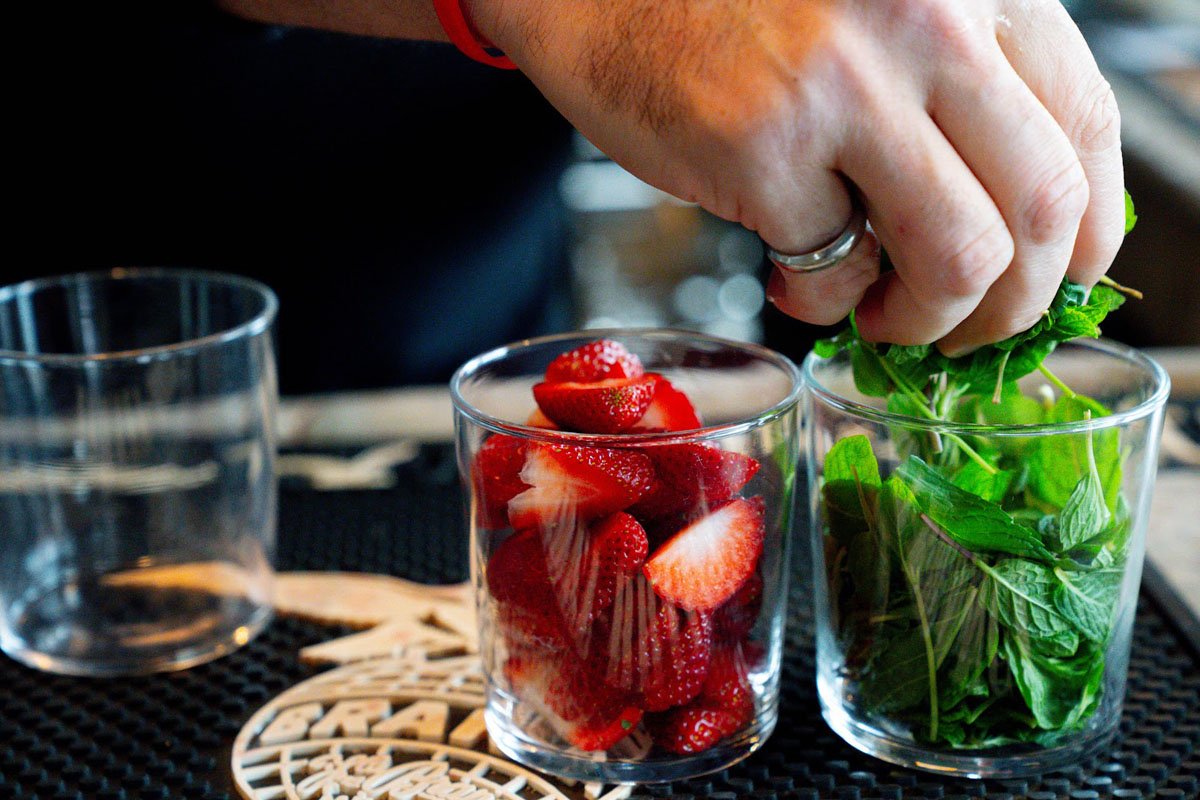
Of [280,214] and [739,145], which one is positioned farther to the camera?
[280,214]

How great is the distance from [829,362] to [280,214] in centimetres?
64

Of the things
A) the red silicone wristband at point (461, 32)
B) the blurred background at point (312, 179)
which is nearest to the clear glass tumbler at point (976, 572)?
the red silicone wristband at point (461, 32)

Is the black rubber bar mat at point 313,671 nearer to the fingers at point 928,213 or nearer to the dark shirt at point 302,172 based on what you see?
the fingers at point 928,213

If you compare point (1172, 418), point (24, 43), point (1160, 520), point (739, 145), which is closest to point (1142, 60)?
point (1172, 418)

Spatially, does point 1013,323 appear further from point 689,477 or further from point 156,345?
point 156,345

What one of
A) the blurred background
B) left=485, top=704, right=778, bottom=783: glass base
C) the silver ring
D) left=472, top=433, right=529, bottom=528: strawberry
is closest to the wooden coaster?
left=485, top=704, right=778, bottom=783: glass base

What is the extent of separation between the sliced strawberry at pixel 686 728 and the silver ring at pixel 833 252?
0.19 metres

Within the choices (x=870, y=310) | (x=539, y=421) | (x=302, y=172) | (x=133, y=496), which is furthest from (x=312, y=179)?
(x=870, y=310)

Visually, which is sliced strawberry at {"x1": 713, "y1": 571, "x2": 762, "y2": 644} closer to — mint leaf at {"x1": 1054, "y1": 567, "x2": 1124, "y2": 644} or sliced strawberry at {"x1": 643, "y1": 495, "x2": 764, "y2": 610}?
sliced strawberry at {"x1": 643, "y1": 495, "x2": 764, "y2": 610}

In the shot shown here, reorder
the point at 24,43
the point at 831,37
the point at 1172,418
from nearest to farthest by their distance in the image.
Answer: the point at 831,37
the point at 1172,418
the point at 24,43

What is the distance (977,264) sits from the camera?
44 cm

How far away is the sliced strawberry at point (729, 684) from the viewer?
1.68 feet

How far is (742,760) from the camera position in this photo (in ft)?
1.76

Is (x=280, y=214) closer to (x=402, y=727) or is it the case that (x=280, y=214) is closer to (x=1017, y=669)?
(x=402, y=727)
